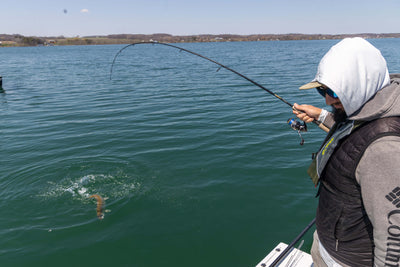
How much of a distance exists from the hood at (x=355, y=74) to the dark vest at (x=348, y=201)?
0.19 m

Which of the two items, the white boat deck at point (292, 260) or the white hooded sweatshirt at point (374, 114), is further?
the white boat deck at point (292, 260)

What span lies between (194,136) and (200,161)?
243cm

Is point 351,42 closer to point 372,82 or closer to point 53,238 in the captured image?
point 372,82

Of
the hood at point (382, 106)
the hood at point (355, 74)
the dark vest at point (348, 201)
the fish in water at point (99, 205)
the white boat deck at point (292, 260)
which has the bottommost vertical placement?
the fish in water at point (99, 205)

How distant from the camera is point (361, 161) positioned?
180cm

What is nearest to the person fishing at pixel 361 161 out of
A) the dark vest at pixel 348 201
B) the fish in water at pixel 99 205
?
the dark vest at pixel 348 201

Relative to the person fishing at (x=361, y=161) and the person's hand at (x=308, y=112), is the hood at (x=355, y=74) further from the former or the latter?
the person's hand at (x=308, y=112)

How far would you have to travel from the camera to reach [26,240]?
612 centimetres

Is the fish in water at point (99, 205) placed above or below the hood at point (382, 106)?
below

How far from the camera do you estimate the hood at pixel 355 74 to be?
1869mm

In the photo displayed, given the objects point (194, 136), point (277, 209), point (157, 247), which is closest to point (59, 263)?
point (157, 247)

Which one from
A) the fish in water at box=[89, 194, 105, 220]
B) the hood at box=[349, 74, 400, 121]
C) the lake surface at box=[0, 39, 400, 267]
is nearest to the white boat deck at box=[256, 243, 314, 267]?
the lake surface at box=[0, 39, 400, 267]

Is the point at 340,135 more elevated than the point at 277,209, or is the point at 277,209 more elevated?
the point at 340,135

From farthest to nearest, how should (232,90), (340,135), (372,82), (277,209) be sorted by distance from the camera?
(232,90), (277,209), (340,135), (372,82)
